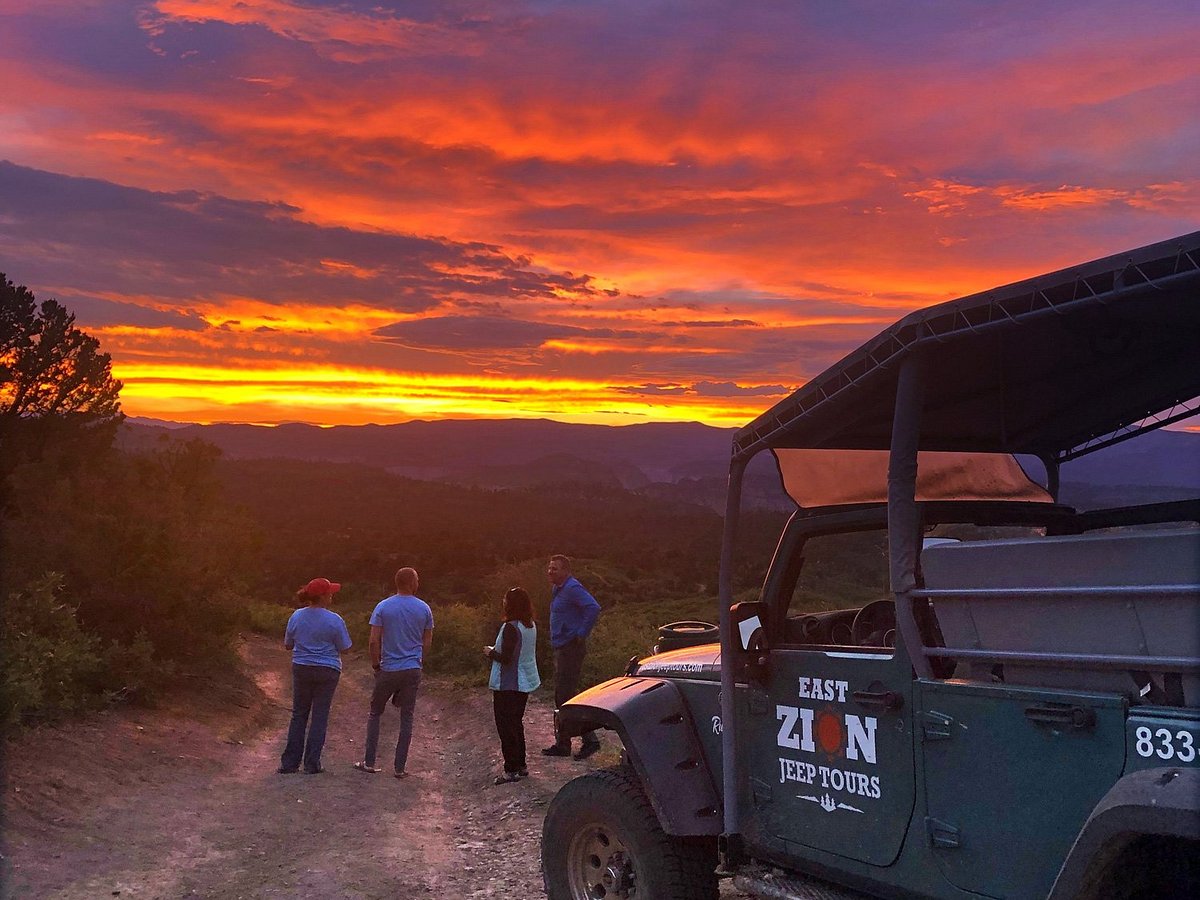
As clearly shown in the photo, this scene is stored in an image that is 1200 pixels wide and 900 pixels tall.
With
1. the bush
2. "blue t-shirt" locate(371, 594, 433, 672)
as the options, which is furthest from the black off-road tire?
the bush

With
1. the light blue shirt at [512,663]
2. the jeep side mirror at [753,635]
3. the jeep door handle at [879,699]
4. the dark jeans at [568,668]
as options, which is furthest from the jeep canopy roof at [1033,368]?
the dark jeans at [568,668]

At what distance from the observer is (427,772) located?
11117 millimetres

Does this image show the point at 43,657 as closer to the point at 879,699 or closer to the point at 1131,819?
the point at 879,699

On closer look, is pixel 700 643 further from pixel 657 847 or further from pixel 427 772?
pixel 427 772

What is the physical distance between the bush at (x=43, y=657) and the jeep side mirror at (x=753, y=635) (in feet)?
23.8

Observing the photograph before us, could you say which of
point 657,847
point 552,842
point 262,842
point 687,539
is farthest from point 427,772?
point 687,539

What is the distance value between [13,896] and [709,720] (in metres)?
4.61

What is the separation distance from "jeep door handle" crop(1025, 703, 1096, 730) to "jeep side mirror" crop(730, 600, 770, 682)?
1.34 m

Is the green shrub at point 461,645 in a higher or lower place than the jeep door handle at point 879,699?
lower

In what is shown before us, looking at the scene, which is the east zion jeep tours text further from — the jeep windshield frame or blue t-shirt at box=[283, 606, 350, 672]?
blue t-shirt at box=[283, 606, 350, 672]

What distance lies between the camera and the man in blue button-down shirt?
10531 mm

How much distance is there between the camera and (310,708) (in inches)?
415

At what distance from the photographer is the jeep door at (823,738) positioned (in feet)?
13.0

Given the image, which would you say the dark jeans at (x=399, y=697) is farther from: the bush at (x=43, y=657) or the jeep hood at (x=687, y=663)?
the jeep hood at (x=687, y=663)
